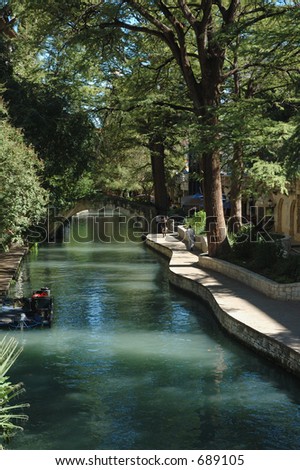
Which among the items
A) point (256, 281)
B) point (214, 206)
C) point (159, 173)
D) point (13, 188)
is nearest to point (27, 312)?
point (13, 188)

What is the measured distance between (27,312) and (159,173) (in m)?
32.5

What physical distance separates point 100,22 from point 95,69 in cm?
1341

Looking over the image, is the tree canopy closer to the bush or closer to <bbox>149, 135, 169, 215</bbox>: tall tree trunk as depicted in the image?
<bbox>149, 135, 169, 215</bbox>: tall tree trunk

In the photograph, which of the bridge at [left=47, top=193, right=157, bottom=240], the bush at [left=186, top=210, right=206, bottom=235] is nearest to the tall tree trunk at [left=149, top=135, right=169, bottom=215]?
the bridge at [left=47, top=193, right=157, bottom=240]

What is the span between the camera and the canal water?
11062 mm

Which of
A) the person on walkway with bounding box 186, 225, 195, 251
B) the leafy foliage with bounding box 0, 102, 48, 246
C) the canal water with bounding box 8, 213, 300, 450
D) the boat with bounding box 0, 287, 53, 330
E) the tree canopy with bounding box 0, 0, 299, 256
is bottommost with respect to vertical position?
the canal water with bounding box 8, 213, 300, 450

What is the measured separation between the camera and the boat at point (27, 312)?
18469 mm

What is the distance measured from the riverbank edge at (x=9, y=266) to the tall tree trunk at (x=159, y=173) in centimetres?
1426

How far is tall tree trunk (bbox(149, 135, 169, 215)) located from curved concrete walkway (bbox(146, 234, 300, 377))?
906 inches

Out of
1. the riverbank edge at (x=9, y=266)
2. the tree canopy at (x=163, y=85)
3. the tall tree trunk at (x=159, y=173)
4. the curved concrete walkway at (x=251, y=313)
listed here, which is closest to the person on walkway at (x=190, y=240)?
the tree canopy at (x=163, y=85)

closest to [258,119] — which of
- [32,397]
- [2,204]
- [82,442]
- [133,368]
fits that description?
[2,204]

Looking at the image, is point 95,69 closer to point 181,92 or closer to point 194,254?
point 181,92

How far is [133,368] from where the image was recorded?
15078 millimetres

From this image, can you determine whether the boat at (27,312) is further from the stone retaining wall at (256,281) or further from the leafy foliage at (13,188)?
the stone retaining wall at (256,281)
